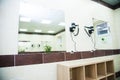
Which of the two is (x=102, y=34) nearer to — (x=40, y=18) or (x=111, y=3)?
(x=111, y=3)

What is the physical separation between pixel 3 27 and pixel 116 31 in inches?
153

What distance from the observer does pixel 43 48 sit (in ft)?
6.63

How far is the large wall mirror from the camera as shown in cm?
184

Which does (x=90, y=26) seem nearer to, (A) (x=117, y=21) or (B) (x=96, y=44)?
(B) (x=96, y=44)

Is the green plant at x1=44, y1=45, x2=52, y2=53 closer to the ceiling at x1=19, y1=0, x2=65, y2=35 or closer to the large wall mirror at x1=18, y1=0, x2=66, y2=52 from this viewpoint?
the large wall mirror at x1=18, y1=0, x2=66, y2=52

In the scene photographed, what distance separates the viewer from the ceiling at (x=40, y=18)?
186cm

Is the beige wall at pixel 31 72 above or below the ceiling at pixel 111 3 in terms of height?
below

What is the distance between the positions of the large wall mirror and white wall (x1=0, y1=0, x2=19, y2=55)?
3.4 inches

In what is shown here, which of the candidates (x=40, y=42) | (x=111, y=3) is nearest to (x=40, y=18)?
(x=40, y=42)

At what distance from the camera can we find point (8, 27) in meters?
1.67

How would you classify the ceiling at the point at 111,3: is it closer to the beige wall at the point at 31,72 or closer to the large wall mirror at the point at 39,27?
the large wall mirror at the point at 39,27

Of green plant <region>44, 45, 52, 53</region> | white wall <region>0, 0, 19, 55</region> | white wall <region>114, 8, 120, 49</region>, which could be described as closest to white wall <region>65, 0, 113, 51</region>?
green plant <region>44, 45, 52, 53</region>

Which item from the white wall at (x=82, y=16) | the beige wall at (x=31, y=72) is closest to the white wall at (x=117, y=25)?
the white wall at (x=82, y=16)

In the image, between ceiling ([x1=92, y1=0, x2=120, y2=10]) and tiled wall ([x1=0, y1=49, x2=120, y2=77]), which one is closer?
tiled wall ([x1=0, y1=49, x2=120, y2=77])
